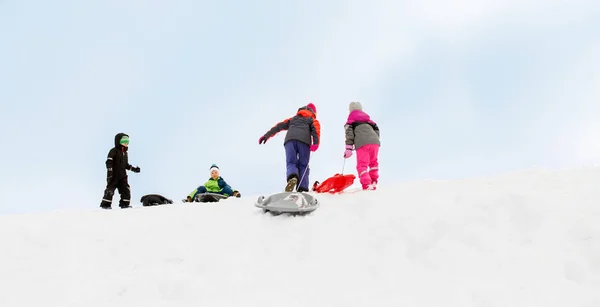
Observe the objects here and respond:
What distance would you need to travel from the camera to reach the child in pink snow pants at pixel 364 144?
8.48m

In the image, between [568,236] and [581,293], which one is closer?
[581,293]

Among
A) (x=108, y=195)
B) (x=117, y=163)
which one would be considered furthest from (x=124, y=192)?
(x=117, y=163)

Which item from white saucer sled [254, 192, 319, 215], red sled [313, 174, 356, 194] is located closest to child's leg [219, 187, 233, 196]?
red sled [313, 174, 356, 194]

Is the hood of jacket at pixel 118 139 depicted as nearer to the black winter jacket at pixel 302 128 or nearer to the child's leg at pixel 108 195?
the child's leg at pixel 108 195

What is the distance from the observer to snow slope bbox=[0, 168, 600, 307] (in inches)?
173

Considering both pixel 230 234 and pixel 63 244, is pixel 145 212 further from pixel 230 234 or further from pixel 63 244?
pixel 230 234

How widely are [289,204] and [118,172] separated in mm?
5976

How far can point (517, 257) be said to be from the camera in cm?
464

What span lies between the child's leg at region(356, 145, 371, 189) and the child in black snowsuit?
6.02 metres

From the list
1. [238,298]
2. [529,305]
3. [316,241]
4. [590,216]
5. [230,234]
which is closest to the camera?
[529,305]

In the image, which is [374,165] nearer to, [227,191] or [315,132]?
[315,132]

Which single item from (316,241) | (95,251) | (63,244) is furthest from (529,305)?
(63,244)

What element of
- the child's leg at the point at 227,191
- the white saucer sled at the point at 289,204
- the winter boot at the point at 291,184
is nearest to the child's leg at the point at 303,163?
the winter boot at the point at 291,184

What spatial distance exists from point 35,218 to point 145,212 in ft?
6.38
